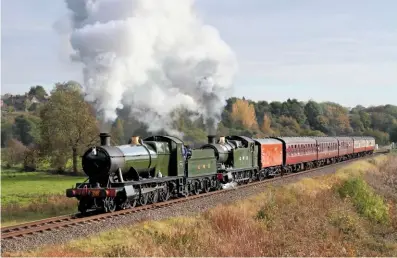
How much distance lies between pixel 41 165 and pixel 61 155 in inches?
214

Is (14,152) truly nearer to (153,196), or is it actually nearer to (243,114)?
(153,196)

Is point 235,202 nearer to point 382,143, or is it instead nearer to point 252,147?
point 252,147

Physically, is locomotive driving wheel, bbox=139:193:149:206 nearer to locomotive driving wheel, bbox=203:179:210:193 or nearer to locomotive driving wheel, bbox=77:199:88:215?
locomotive driving wheel, bbox=77:199:88:215

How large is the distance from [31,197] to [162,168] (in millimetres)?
12284

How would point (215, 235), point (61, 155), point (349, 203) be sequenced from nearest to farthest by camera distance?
point (215, 235) < point (349, 203) < point (61, 155)

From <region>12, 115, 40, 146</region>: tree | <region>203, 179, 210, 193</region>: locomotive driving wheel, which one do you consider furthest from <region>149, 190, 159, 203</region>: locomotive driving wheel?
<region>12, 115, 40, 146</region>: tree

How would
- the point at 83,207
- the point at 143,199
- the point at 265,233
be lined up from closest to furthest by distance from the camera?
the point at 265,233, the point at 83,207, the point at 143,199

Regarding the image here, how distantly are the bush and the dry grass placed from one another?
183 millimetres

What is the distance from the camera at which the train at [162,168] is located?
57.2ft

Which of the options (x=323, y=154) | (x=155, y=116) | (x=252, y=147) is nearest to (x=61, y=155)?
(x=155, y=116)

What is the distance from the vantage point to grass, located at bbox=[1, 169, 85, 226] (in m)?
20.6

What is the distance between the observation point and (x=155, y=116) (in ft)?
104

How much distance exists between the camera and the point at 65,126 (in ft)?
144

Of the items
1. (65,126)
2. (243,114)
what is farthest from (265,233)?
(243,114)
